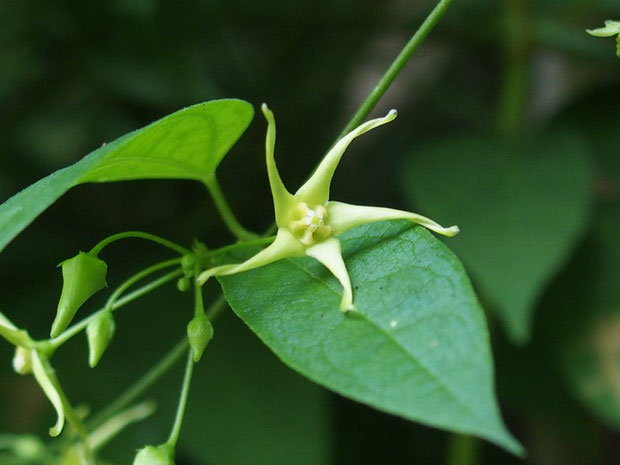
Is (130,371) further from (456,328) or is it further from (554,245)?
(456,328)

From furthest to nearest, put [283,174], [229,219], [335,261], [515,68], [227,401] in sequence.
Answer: [283,174] → [515,68] → [227,401] → [229,219] → [335,261]

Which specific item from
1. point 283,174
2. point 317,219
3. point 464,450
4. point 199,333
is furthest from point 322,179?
point 283,174

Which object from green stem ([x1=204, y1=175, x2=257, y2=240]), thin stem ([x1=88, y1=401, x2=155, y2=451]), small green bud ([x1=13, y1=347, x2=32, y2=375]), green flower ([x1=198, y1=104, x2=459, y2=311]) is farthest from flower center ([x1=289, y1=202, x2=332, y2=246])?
thin stem ([x1=88, y1=401, x2=155, y2=451])

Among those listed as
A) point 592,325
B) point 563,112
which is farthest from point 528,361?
point 563,112

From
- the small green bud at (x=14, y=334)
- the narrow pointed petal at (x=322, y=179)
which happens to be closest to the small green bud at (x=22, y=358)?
the small green bud at (x=14, y=334)

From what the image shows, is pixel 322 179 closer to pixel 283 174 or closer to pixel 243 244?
pixel 243 244

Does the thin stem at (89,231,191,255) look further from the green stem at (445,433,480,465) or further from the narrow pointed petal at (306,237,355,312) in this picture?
the green stem at (445,433,480,465)

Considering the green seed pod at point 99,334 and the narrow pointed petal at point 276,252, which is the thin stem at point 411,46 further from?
the green seed pod at point 99,334
